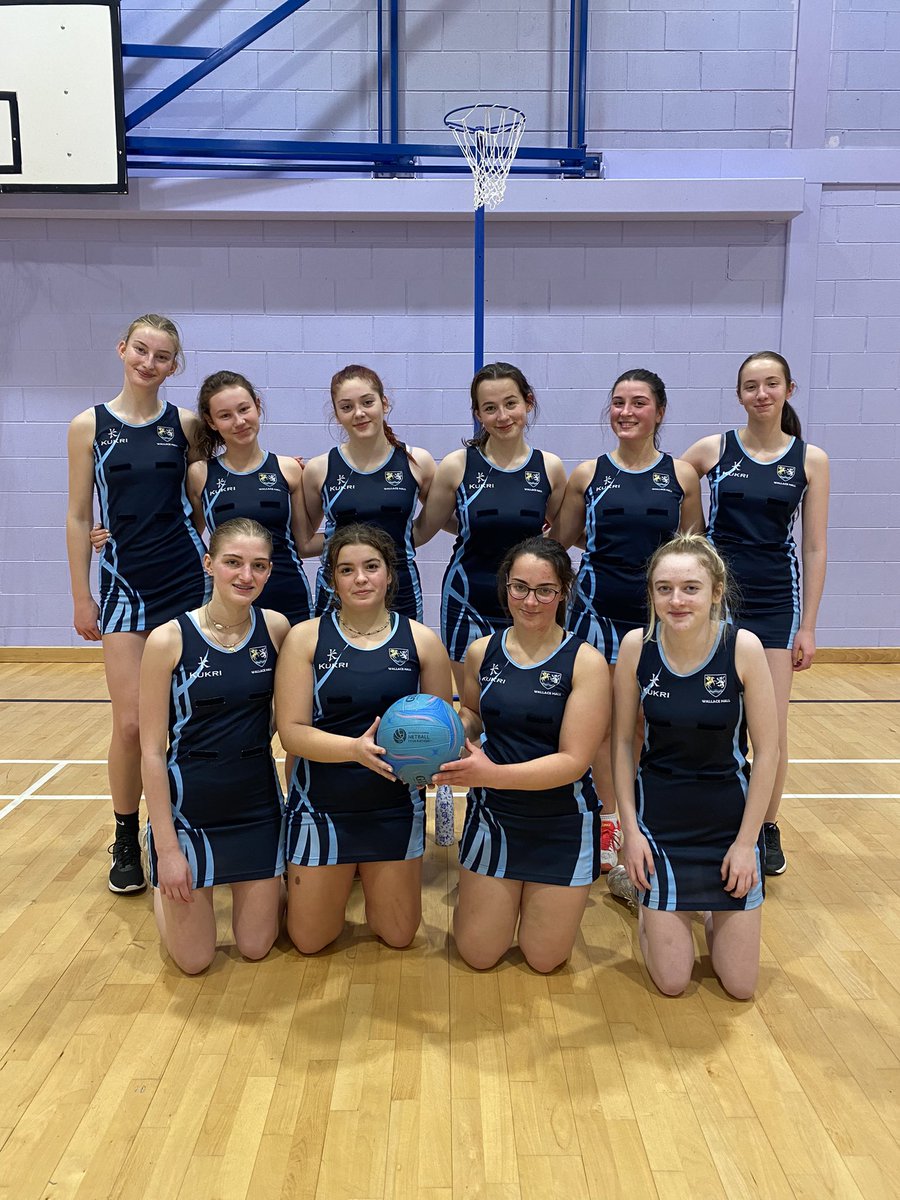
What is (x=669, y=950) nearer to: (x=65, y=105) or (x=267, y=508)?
(x=267, y=508)

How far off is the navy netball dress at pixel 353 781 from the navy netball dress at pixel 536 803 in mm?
227

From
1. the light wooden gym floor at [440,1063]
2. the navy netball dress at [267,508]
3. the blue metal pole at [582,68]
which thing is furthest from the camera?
the blue metal pole at [582,68]

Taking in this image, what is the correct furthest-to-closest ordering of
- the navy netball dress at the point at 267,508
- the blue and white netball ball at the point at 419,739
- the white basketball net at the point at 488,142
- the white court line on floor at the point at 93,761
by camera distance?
the white basketball net at the point at 488,142 → the white court line on floor at the point at 93,761 → the navy netball dress at the point at 267,508 → the blue and white netball ball at the point at 419,739

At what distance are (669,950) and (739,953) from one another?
0.60 ft

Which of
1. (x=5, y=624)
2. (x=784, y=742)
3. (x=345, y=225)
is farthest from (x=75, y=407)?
(x=784, y=742)

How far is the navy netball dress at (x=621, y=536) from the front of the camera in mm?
3146

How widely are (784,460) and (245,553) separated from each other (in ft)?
5.95

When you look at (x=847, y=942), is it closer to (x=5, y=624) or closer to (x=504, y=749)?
(x=504, y=749)

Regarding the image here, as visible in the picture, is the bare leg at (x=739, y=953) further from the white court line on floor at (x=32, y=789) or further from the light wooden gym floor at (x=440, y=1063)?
the white court line on floor at (x=32, y=789)

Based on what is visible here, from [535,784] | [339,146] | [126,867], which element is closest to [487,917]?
[535,784]

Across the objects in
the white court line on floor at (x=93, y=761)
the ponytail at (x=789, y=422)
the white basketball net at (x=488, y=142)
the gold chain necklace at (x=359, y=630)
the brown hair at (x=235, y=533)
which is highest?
the white basketball net at (x=488, y=142)

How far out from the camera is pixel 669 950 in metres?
2.59

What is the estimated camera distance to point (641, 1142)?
2.02 meters

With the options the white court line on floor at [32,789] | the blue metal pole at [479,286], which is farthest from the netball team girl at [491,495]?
the blue metal pole at [479,286]
